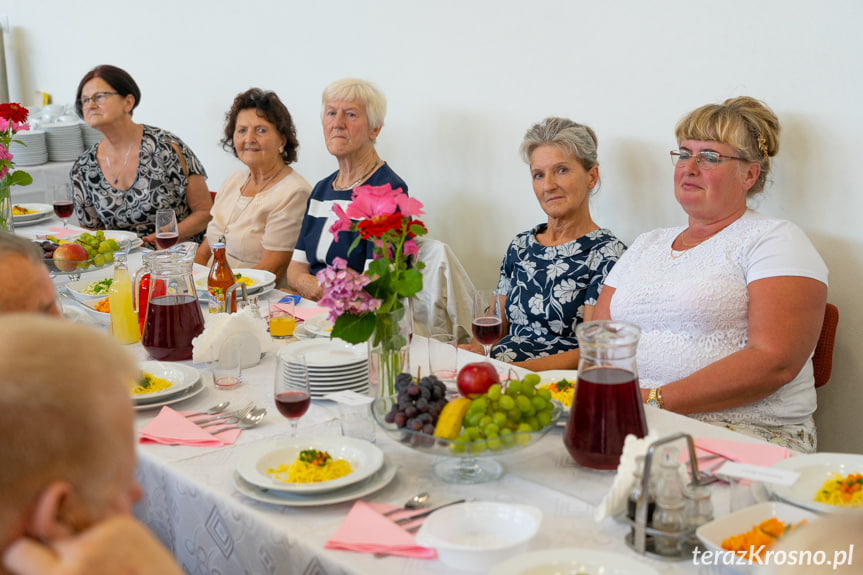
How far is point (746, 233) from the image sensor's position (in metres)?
2.24

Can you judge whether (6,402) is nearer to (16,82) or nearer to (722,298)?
(722,298)

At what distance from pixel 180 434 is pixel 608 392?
83 centimetres

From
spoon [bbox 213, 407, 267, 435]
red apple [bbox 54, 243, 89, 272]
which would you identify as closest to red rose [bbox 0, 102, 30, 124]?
red apple [bbox 54, 243, 89, 272]

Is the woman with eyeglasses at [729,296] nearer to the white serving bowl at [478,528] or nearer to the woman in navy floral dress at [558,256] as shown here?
the woman in navy floral dress at [558,256]

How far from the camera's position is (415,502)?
4.52 feet

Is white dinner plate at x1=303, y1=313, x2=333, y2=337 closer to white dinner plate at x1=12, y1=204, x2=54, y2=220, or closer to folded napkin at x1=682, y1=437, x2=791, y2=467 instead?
folded napkin at x1=682, y1=437, x2=791, y2=467

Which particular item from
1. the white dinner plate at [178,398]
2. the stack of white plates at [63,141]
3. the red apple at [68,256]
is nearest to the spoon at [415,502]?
the white dinner plate at [178,398]

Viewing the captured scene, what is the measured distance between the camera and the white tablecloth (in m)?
1.26

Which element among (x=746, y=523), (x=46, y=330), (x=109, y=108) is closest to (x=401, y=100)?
(x=109, y=108)

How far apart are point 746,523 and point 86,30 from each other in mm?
6094

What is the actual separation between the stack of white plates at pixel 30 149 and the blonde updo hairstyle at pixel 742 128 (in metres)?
4.52

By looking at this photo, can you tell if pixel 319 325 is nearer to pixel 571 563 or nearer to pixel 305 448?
pixel 305 448

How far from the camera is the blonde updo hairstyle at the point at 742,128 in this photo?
7.54 feet

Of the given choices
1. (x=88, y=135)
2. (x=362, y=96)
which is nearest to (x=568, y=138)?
(x=362, y=96)
